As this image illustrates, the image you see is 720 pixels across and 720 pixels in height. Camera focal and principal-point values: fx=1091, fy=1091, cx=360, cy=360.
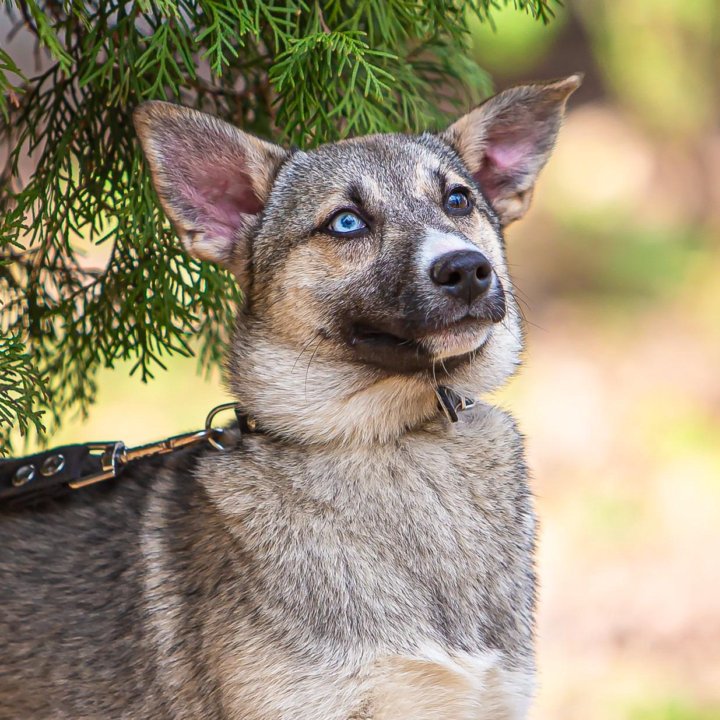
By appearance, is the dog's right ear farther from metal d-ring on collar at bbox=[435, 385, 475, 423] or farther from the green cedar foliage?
metal d-ring on collar at bbox=[435, 385, 475, 423]

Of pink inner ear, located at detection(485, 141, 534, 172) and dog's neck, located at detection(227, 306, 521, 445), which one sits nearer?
dog's neck, located at detection(227, 306, 521, 445)

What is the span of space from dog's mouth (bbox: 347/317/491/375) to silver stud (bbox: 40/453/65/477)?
0.97m

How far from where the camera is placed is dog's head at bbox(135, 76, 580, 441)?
10.1ft

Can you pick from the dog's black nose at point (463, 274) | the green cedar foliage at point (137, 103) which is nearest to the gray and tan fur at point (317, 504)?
the dog's black nose at point (463, 274)

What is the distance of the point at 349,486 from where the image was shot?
3.20 metres

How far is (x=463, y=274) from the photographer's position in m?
2.92

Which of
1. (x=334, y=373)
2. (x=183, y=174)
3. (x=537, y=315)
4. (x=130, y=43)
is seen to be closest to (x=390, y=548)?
(x=334, y=373)

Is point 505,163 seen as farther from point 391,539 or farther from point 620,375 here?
point 620,375

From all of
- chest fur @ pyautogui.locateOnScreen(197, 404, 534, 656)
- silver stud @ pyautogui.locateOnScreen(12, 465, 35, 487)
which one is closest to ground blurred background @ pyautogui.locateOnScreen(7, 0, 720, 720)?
chest fur @ pyautogui.locateOnScreen(197, 404, 534, 656)

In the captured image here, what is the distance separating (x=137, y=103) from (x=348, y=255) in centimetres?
86

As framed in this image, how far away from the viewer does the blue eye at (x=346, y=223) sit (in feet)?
10.9

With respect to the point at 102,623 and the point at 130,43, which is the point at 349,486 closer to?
the point at 102,623

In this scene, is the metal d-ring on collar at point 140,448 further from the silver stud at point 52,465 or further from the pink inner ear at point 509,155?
the pink inner ear at point 509,155

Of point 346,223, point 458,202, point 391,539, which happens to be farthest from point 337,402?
point 458,202
